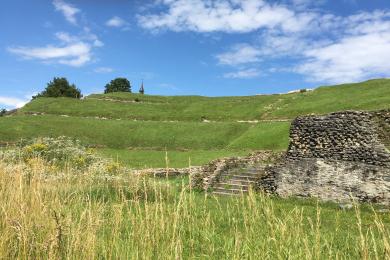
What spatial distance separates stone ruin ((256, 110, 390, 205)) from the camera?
75.4 ft

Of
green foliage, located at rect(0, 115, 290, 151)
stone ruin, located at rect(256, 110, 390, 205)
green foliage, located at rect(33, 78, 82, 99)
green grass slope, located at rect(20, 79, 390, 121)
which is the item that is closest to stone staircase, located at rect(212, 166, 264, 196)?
stone ruin, located at rect(256, 110, 390, 205)

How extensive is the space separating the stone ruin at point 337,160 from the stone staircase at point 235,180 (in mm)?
1182

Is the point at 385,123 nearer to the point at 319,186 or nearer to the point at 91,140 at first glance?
the point at 319,186

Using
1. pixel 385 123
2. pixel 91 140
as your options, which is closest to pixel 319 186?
pixel 385 123

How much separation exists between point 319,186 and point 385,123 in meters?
6.31

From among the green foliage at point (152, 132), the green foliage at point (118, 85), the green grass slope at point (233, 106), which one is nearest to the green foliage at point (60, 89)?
the green foliage at point (118, 85)

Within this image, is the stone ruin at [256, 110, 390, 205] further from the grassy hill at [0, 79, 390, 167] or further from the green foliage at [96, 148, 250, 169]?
the grassy hill at [0, 79, 390, 167]

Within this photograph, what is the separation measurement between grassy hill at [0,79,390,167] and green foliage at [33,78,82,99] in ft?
114

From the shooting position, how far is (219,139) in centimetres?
4853

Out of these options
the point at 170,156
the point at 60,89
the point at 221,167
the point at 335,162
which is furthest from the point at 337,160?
the point at 60,89

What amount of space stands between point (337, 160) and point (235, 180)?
21.7 ft

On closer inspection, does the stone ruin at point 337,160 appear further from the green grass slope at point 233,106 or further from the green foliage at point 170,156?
the green grass slope at point 233,106

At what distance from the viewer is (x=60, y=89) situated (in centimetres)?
10781

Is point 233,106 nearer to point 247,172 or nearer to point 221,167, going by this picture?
point 247,172
